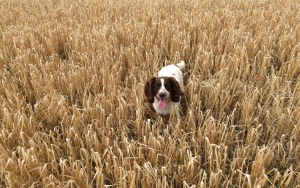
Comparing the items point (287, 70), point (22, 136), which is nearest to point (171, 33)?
point (287, 70)

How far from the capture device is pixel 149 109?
2533mm

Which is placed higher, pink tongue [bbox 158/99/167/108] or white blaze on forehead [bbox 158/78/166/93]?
white blaze on forehead [bbox 158/78/166/93]

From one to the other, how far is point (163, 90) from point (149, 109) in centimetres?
34

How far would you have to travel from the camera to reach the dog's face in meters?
2.28

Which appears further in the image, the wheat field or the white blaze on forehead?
the white blaze on forehead

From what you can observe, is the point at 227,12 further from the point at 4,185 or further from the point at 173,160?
the point at 4,185

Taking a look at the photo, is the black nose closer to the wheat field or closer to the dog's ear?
the dog's ear

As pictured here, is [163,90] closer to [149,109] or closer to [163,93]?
[163,93]

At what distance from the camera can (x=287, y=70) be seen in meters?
2.79

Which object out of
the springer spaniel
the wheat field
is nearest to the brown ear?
the springer spaniel

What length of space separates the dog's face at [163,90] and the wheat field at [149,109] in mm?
139

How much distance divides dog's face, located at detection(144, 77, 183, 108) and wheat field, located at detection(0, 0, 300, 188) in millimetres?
139

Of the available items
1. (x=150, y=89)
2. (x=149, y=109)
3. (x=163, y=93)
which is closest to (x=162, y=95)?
(x=163, y=93)

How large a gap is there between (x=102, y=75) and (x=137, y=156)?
133 centimetres
